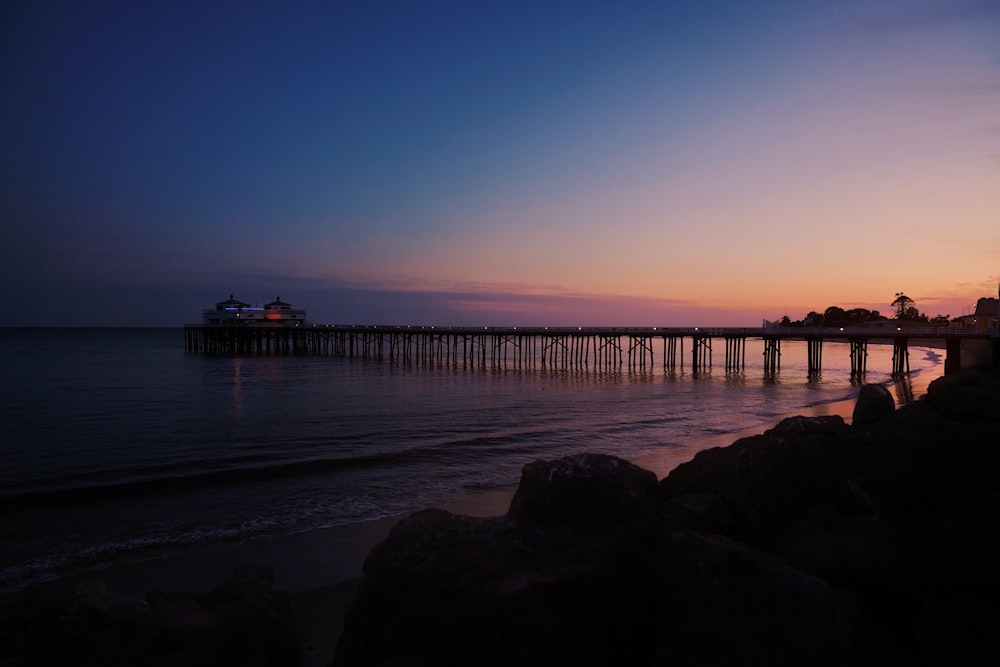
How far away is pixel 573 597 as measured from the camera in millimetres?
3564

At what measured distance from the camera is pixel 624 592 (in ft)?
12.3

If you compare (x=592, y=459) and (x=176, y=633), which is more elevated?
(x=592, y=459)

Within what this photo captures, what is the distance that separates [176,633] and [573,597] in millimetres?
2446

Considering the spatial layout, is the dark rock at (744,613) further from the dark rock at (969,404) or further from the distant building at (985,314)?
the distant building at (985,314)

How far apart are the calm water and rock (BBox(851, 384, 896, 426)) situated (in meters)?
4.15

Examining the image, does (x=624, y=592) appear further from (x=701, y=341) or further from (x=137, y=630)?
(x=701, y=341)

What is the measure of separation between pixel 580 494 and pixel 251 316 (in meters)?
81.5

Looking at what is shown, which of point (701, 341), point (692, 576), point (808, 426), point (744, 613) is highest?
point (808, 426)

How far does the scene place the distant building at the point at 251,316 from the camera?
3049 inches

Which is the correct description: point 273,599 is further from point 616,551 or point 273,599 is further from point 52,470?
point 52,470

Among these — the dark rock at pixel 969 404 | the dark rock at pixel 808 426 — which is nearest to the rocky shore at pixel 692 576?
the dark rock at pixel 808 426

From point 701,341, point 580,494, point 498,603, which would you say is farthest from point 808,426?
point 701,341

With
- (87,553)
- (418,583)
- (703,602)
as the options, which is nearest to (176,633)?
(418,583)

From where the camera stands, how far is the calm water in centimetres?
964
